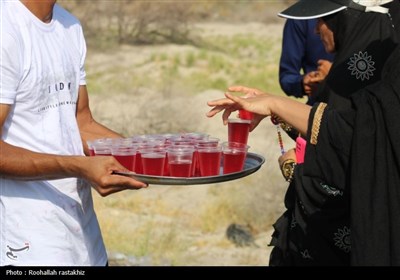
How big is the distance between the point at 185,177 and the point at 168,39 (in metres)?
16.7

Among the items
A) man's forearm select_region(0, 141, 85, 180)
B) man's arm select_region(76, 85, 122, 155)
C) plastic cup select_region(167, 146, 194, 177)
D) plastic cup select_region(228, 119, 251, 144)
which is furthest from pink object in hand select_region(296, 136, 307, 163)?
man's forearm select_region(0, 141, 85, 180)

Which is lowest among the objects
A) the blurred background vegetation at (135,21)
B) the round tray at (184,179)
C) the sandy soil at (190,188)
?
the sandy soil at (190,188)

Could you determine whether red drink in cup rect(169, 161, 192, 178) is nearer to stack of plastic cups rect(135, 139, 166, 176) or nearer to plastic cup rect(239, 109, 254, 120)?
stack of plastic cups rect(135, 139, 166, 176)

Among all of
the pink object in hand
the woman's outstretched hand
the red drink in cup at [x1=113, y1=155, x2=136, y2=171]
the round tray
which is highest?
the woman's outstretched hand

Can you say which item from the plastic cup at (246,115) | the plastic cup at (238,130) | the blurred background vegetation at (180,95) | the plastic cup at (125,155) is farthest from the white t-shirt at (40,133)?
the blurred background vegetation at (180,95)

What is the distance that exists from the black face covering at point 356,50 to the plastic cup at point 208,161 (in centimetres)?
85

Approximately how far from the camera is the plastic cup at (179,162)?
348cm

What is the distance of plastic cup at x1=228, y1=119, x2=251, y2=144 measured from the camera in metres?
3.89

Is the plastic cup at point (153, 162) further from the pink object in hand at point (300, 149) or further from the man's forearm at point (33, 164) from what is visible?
the pink object in hand at point (300, 149)

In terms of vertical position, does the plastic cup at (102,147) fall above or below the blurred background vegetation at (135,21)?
above

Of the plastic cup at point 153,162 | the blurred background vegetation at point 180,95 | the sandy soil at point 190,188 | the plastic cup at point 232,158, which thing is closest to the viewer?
the plastic cup at point 153,162

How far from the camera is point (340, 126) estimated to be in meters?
3.32

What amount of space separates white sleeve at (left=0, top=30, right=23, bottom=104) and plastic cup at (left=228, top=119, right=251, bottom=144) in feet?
3.64

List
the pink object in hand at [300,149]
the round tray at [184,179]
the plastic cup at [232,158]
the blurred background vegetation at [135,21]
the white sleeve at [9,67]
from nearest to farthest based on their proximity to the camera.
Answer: the white sleeve at [9,67] < the round tray at [184,179] < the plastic cup at [232,158] < the pink object in hand at [300,149] < the blurred background vegetation at [135,21]
